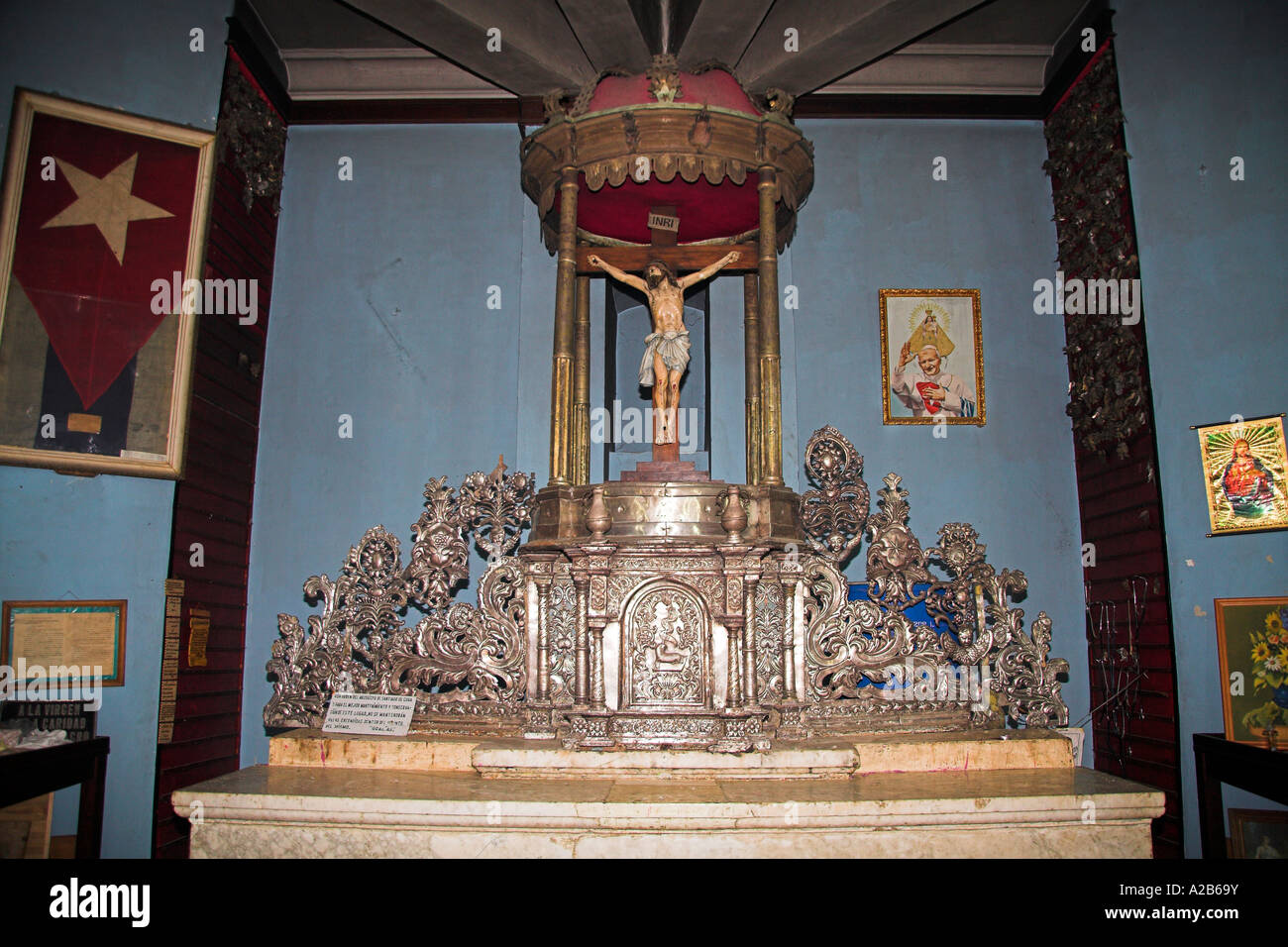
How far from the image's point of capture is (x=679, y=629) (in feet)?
13.7

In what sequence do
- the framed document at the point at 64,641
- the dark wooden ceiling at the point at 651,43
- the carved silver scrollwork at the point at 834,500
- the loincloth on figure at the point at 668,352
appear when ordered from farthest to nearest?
the dark wooden ceiling at the point at 651,43 → the loincloth on figure at the point at 668,352 → the carved silver scrollwork at the point at 834,500 → the framed document at the point at 64,641

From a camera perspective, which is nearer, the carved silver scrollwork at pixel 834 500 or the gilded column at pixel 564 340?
the carved silver scrollwork at pixel 834 500

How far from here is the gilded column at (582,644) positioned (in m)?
4.09

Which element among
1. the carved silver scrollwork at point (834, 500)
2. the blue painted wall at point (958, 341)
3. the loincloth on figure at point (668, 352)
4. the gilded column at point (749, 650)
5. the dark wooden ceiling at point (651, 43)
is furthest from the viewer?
the blue painted wall at point (958, 341)

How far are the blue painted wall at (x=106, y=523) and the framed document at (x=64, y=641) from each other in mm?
60

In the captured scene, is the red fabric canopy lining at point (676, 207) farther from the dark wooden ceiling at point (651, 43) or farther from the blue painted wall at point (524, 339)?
the dark wooden ceiling at point (651, 43)

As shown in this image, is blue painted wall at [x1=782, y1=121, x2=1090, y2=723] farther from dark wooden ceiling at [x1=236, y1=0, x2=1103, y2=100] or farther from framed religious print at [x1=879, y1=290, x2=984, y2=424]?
dark wooden ceiling at [x1=236, y1=0, x2=1103, y2=100]

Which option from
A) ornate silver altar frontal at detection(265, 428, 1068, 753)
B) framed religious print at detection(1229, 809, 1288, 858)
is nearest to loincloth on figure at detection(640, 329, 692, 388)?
ornate silver altar frontal at detection(265, 428, 1068, 753)

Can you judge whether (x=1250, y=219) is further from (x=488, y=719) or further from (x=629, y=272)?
(x=488, y=719)

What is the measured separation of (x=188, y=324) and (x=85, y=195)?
843 millimetres

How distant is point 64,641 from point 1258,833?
6.29 metres

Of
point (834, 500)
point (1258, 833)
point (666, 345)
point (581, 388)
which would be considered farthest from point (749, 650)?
point (1258, 833)

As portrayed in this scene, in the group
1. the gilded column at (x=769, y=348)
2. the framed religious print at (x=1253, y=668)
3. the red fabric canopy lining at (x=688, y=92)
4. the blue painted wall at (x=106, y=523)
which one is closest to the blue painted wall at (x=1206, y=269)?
the framed religious print at (x=1253, y=668)

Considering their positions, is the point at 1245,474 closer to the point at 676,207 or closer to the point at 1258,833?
the point at 1258,833
